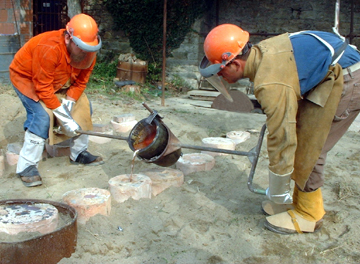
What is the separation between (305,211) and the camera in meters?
2.73

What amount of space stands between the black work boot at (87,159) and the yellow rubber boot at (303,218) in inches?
80.0

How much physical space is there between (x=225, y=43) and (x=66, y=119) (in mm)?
1843

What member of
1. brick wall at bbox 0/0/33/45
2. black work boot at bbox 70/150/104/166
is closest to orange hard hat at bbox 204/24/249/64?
black work boot at bbox 70/150/104/166

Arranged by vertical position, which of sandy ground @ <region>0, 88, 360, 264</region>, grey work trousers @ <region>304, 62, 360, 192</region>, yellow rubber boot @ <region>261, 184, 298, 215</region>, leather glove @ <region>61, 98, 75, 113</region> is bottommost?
sandy ground @ <region>0, 88, 360, 264</region>

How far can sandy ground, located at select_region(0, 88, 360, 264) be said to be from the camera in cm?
248

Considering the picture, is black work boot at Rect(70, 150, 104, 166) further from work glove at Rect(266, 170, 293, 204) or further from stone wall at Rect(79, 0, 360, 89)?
stone wall at Rect(79, 0, 360, 89)

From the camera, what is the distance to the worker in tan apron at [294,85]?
2117mm

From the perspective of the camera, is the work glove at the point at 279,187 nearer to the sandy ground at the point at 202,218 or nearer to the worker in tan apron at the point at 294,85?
the worker in tan apron at the point at 294,85

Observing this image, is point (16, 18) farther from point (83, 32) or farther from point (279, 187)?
point (279, 187)

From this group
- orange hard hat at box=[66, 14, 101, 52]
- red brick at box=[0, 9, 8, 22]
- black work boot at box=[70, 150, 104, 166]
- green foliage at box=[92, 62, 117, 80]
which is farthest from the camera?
green foliage at box=[92, 62, 117, 80]

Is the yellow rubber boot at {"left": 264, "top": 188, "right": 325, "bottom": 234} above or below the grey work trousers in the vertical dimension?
below

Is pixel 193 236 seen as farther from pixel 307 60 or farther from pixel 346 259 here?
pixel 307 60

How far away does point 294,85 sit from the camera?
2.15 m

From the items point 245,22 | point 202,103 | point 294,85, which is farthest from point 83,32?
point 245,22
